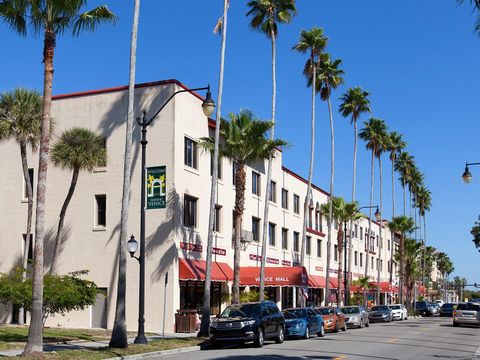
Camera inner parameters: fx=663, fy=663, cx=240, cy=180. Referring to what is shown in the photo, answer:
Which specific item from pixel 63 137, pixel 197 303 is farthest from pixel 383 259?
pixel 63 137

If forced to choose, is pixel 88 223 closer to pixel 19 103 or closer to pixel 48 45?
pixel 19 103

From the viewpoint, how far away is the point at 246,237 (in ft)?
138

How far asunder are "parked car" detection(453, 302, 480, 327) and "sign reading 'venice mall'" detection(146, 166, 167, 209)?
25863mm

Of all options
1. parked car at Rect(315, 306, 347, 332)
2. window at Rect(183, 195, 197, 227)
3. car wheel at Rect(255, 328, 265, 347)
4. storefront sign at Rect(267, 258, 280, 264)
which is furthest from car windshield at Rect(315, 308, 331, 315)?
car wheel at Rect(255, 328, 265, 347)

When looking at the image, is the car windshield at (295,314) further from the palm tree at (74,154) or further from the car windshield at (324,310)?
the palm tree at (74,154)

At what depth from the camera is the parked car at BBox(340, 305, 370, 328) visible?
40656mm

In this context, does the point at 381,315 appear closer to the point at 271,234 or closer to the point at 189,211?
the point at 271,234

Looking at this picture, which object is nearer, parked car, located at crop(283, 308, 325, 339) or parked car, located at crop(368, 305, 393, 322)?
parked car, located at crop(283, 308, 325, 339)

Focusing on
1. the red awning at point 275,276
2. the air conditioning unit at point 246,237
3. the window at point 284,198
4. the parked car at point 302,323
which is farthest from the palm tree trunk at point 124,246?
the window at point 284,198

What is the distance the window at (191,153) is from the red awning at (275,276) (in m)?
Answer: 7.82

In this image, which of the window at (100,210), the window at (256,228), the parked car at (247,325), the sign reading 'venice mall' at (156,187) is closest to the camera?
the parked car at (247,325)

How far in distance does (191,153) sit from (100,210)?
573 centimetres

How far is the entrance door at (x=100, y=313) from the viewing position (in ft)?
112

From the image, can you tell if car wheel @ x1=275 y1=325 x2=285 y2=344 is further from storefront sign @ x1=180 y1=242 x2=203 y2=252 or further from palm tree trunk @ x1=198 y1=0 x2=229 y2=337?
storefront sign @ x1=180 y1=242 x2=203 y2=252
